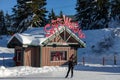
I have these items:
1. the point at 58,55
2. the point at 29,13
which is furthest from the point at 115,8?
the point at 58,55

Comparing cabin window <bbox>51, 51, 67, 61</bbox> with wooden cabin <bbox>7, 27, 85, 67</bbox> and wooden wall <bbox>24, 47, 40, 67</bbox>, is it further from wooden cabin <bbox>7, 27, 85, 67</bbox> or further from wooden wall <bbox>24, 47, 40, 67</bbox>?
wooden wall <bbox>24, 47, 40, 67</bbox>

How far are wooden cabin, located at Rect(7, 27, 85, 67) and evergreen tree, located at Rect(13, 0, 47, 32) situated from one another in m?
31.3

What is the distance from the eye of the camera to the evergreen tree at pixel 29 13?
7300 centimetres

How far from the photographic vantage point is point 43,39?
39938 mm

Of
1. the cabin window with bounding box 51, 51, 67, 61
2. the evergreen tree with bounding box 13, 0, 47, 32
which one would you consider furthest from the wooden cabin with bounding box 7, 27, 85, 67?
the evergreen tree with bounding box 13, 0, 47, 32

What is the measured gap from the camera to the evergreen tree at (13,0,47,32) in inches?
2874

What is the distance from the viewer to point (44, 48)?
40.2 metres

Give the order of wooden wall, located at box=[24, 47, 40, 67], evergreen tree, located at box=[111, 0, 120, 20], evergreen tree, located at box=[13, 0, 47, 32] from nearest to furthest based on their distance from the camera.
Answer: wooden wall, located at box=[24, 47, 40, 67] → evergreen tree, located at box=[111, 0, 120, 20] → evergreen tree, located at box=[13, 0, 47, 32]

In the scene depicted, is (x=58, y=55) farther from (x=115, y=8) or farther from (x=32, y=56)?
(x=115, y=8)

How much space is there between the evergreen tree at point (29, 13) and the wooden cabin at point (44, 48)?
31.3 m

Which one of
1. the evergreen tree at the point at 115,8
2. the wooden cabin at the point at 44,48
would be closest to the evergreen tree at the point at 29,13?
the evergreen tree at the point at 115,8

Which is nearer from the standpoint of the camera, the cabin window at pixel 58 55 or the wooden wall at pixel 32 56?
the wooden wall at pixel 32 56

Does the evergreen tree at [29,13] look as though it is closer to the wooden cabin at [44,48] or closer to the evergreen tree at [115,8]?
the evergreen tree at [115,8]

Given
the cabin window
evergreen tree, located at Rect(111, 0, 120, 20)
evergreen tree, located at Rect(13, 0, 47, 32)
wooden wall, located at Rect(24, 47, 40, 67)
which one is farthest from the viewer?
evergreen tree, located at Rect(13, 0, 47, 32)
